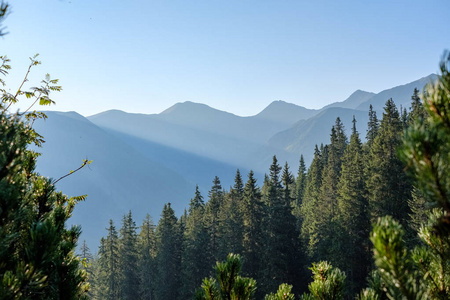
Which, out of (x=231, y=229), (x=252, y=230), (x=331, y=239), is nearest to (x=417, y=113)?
(x=331, y=239)

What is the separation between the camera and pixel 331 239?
29.9m

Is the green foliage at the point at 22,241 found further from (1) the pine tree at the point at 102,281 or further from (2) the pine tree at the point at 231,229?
(1) the pine tree at the point at 102,281

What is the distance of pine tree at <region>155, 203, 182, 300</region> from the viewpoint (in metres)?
38.5

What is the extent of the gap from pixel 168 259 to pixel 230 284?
39.2 metres

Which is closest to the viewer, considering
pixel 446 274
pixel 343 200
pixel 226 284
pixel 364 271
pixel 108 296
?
pixel 446 274

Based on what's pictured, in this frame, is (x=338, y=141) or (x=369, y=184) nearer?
(x=369, y=184)

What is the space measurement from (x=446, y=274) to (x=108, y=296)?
50.1 m

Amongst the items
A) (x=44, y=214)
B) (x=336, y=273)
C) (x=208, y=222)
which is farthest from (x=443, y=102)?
(x=208, y=222)

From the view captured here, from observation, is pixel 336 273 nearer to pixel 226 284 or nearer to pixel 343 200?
pixel 226 284

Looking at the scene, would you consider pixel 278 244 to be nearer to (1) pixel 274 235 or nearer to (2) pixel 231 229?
(1) pixel 274 235

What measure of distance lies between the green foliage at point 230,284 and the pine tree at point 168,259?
38.6m

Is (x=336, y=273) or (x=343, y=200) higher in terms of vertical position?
(x=336, y=273)

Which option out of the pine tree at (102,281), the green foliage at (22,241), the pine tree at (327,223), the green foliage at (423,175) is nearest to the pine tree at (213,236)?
the pine tree at (327,223)

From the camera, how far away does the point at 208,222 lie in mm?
38031
